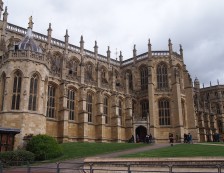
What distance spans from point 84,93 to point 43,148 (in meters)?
17.5

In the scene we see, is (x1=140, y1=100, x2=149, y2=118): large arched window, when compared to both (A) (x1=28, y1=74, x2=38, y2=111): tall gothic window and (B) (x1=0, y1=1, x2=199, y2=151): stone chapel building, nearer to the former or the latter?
(B) (x1=0, y1=1, x2=199, y2=151): stone chapel building

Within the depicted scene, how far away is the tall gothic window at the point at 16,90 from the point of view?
30.5 m

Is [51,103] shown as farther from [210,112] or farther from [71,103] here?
[210,112]

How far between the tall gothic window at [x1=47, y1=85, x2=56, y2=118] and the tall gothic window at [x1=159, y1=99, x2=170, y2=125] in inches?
774

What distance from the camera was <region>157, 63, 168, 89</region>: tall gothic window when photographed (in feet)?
172

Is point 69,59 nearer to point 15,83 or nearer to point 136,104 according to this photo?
point 136,104

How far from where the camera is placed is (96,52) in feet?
182

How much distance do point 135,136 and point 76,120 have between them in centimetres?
1174

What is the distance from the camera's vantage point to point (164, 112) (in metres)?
50.1

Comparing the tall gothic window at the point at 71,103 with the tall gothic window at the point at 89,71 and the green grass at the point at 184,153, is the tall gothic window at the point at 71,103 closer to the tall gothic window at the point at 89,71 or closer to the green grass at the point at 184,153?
the tall gothic window at the point at 89,71

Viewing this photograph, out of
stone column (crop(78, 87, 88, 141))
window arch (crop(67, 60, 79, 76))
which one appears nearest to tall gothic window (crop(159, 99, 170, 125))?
stone column (crop(78, 87, 88, 141))

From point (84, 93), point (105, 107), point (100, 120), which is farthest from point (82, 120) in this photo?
point (105, 107)

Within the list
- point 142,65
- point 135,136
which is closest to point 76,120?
point 135,136

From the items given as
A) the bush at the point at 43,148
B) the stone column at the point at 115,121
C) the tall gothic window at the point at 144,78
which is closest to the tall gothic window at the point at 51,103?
the stone column at the point at 115,121
